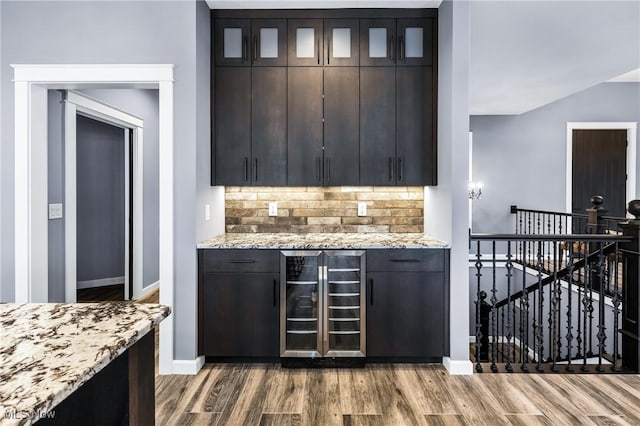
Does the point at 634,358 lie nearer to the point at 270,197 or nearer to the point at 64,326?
the point at 270,197

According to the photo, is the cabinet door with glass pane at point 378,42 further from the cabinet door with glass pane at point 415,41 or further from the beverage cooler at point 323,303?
the beverage cooler at point 323,303

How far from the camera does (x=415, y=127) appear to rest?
3324 millimetres

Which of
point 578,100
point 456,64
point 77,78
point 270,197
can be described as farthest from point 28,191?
point 578,100

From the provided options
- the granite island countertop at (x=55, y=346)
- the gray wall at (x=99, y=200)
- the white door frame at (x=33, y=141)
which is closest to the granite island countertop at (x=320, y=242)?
the white door frame at (x=33, y=141)

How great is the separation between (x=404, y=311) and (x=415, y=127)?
1.50 metres

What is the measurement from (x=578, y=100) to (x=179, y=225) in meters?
7.48

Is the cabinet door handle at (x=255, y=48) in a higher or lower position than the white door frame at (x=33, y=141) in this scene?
higher

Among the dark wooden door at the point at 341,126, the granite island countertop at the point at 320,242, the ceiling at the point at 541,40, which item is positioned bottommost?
the granite island countertop at the point at 320,242

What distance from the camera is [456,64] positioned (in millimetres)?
2988

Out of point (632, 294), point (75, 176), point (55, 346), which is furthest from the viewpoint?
point (75, 176)

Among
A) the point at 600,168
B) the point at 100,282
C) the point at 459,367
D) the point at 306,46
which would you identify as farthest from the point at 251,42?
the point at 600,168

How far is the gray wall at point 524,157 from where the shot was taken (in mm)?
7293

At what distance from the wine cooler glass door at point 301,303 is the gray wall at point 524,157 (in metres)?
5.18

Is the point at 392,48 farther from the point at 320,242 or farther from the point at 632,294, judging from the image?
the point at 632,294
